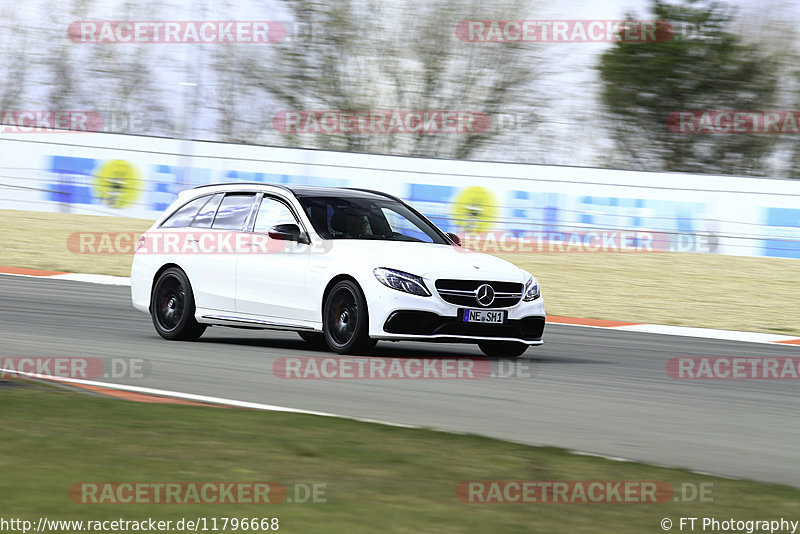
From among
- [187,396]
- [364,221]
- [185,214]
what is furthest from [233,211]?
[187,396]

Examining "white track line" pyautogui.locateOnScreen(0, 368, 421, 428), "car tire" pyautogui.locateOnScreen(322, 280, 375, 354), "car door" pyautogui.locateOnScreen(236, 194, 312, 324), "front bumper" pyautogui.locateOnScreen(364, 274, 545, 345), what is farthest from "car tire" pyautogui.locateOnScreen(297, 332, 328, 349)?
"white track line" pyautogui.locateOnScreen(0, 368, 421, 428)

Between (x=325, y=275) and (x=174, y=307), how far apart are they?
2.10 metres

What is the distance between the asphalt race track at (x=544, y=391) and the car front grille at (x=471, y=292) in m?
0.64

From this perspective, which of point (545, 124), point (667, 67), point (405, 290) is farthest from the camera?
point (667, 67)

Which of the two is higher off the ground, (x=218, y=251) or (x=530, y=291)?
(x=218, y=251)

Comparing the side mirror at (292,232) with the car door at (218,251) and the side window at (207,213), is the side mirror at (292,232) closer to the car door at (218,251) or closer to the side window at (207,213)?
the car door at (218,251)

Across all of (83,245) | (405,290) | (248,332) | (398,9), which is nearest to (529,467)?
(405,290)

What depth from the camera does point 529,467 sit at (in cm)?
662

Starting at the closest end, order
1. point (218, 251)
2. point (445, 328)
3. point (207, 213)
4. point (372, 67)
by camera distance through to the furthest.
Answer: point (445, 328) → point (218, 251) → point (207, 213) → point (372, 67)

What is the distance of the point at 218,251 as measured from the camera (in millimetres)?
12578

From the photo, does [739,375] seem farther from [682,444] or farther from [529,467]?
[529,467]

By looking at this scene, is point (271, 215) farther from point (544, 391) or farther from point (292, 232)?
point (544, 391)

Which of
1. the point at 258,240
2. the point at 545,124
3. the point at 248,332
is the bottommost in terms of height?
the point at 248,332

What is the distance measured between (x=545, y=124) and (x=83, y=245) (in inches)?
436
